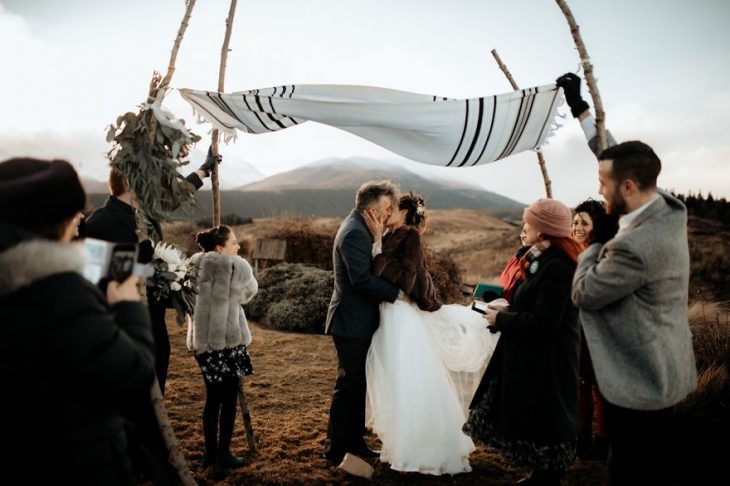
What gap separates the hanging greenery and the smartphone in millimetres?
1624

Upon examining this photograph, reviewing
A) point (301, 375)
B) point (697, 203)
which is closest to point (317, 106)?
point (301, 375)

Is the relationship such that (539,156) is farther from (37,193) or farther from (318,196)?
(318,196)

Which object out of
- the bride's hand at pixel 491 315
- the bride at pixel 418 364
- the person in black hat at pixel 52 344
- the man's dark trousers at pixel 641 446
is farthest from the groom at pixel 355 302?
the person in black hat at pixel 52 344

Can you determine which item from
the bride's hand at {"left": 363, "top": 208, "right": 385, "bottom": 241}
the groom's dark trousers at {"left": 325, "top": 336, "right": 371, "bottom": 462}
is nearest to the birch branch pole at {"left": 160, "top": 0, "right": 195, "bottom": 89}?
the bride's hand at {"left": 363, "top": 208, "right": 385, "bottom": 241}

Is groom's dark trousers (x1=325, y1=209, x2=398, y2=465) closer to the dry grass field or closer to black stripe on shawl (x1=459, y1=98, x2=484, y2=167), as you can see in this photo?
the dry grass field

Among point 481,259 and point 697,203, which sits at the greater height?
point 697,203

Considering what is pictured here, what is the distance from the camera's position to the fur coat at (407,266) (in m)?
4.23

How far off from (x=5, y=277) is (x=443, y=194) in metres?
99.1

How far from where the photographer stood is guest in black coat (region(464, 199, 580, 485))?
326 centimetres

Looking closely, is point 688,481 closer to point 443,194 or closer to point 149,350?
point 149,350

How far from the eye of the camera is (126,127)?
11.2 ft

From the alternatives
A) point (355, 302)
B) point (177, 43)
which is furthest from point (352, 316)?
point (177, 43)

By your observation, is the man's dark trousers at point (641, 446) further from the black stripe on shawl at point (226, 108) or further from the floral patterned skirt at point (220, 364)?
the black stripe on shawl at point (226, 108)

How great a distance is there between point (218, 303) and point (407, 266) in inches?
65.5
